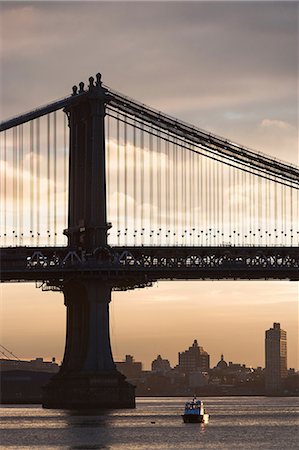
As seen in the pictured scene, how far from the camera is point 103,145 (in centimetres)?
18388

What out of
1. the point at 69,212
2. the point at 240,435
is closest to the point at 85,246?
the point at 69,212

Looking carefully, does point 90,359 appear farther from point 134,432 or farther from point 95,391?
point 134,432

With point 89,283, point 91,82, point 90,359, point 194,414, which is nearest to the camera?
point 194,414

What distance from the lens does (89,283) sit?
606ft

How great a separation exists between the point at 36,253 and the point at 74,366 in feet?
36.2

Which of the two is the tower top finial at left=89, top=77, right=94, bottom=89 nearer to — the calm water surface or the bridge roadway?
the bridge roadway

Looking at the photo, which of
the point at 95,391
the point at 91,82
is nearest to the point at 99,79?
the point at 91,82

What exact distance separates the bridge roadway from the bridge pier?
1939 millimetres

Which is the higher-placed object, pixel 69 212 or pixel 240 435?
pixel 69 212

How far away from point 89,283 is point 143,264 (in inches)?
269

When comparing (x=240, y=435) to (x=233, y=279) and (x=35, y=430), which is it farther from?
(x=233, y=279)

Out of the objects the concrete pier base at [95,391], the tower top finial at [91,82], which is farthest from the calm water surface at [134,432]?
the tower top finial at [91,82]

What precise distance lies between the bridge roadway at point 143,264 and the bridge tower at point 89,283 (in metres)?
1.00

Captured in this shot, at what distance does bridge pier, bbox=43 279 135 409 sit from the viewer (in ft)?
599
